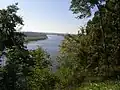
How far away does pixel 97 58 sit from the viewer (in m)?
23.9

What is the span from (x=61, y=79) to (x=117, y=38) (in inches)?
246

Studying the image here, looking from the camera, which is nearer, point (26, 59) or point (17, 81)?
point (17, 81)

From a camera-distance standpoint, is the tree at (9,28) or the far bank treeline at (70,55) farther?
the tree at (9,28)

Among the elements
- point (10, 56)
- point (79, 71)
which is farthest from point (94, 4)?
point (10, 56)

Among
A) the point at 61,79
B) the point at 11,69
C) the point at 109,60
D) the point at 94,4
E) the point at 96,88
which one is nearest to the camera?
the point at 96,88

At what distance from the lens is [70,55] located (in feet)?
84.6

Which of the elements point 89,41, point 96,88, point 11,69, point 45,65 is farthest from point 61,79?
point 96,88

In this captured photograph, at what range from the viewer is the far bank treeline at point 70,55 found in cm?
2168

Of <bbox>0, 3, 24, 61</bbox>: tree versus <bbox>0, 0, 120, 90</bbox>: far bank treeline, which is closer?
<bbox>0, 0, 120, 90</bbox>: far bank treeline

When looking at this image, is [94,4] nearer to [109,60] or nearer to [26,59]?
[109,60]

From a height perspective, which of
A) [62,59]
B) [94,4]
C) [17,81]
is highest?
[94,4]

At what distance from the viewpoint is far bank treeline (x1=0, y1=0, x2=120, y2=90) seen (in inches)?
853

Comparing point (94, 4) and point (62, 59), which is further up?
point (94, 4)

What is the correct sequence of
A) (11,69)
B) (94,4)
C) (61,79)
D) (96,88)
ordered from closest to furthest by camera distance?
(96,88), (61,79), (11,69), (94,4)
